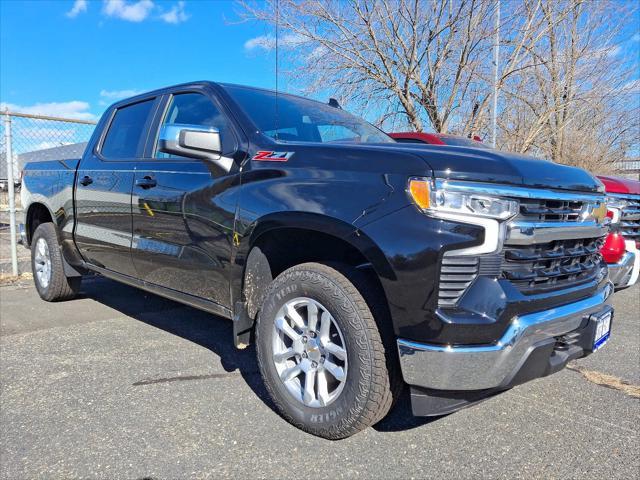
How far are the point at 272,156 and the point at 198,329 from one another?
224 cm

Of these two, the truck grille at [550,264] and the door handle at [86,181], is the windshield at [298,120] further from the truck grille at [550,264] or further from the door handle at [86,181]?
the door handle at [86,181]

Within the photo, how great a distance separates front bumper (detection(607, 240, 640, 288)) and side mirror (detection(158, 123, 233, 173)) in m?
3.39

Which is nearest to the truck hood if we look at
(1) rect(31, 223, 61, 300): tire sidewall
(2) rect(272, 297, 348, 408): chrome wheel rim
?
(2) rect(272, 297, 348, 408): chrome wheel rim

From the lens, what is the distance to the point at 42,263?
214 inches

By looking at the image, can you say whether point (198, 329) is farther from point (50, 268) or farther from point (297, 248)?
point (297, 248)

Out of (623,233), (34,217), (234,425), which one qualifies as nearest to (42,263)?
(34,217)

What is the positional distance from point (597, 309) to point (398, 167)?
132 centimetres

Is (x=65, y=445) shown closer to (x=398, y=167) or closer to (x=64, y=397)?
(x=64, y=397)

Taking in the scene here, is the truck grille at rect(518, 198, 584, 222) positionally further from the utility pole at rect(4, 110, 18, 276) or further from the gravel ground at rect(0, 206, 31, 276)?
the gravel ground at rect(0, 206, 31, 276)

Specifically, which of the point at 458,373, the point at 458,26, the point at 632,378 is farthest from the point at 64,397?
the point at 458,26

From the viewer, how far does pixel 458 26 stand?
11.2m

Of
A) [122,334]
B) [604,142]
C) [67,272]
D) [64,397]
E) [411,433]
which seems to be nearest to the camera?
[411,433]

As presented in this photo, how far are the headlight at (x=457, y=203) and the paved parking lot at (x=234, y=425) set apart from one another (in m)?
1.19

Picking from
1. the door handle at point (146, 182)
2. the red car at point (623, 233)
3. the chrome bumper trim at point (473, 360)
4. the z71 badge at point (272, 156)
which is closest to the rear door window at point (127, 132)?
the door handle at point (146, 182)
